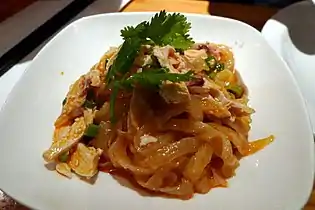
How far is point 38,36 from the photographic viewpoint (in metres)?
1.43

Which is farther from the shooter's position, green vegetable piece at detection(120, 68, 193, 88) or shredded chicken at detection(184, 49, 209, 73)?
shredded chicken at detection(184, 49, 209, 73)

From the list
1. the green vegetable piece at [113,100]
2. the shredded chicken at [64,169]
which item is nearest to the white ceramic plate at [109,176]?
the shredded chicken at [64,169]

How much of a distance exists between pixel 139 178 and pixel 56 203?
167 mm

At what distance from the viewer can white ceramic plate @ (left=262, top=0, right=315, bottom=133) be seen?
131 cm

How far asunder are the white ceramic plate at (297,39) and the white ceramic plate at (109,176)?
7cm

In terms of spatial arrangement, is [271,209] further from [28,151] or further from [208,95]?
[28,151]

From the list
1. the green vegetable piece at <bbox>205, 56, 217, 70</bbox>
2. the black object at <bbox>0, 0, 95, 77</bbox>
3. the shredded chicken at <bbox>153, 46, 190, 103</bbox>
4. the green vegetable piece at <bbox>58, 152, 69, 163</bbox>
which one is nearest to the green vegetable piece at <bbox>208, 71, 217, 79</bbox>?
the green vegetable piece at <bbox>205, 56, 217, 70</bbox>

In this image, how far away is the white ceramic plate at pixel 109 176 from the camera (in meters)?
0.91

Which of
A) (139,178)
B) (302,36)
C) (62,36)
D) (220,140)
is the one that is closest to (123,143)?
(139,178)

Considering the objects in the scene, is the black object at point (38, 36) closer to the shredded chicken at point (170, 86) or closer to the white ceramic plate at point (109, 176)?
the white ceramic plate at point (109, 176)

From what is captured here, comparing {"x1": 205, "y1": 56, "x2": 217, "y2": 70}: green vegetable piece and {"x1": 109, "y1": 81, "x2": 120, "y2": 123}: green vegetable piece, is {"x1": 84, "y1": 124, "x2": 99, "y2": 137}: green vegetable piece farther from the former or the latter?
{"x1": 205, "y1": 56, "x2": 217, "y2": 70}: green vegetable piece

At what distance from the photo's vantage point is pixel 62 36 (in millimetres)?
1314

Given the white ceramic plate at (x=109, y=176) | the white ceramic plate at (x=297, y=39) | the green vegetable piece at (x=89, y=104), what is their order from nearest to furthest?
the white ceramic plate at (x=109, y=176) → the green vegetable piece at (x=89, y=104) → the white ceramic plate at (x=297, y=39)

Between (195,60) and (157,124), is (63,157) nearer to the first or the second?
(157,124)
